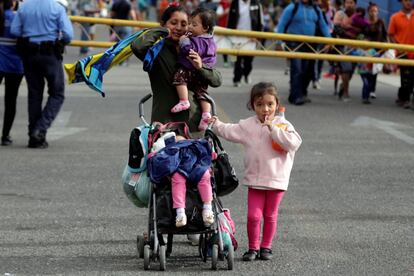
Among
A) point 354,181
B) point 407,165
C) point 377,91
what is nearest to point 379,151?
point 407,165

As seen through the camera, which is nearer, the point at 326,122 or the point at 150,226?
the point at 150,226

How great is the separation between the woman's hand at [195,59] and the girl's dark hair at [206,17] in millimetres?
222

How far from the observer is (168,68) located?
8.23 metres

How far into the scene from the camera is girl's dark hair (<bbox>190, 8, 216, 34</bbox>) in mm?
8078

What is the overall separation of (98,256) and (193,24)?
67.0 inches

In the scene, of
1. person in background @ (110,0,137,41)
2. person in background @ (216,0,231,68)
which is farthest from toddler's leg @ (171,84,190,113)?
person in background @ (110,0,137,41)

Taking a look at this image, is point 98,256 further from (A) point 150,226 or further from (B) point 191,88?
(B) point 191,88

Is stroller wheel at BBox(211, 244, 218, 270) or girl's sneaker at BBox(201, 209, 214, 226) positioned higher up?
girl's sneaker at BBox(201, 209, 214, 226)

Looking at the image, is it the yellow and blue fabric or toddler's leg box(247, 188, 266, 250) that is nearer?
toddler's leg box(247, 188, 266, 250)

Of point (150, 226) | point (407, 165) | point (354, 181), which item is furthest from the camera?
point (407, 165)

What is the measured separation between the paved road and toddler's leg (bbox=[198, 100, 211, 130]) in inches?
35.0

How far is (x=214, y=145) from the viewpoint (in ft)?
26.4

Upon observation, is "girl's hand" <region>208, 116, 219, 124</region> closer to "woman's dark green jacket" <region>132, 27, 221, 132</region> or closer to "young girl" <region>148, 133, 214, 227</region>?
"woman's dark green jacket" <region>132, 27, 221, 132</region>

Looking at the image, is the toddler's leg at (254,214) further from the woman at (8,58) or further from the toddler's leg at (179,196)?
the woman at (8,58)
